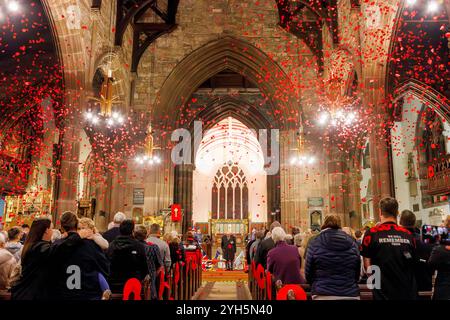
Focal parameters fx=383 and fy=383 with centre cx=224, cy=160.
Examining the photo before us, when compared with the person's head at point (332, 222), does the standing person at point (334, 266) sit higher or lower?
lower

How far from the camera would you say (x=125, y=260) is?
387 centimetres

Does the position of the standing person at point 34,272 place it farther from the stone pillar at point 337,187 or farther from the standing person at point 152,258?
the stone pillar at point 337,187

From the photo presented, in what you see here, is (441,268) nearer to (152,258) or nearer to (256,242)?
(152,258)

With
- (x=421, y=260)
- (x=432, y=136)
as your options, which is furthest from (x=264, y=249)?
(x=432, y=136)

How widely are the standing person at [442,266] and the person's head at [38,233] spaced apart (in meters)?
3.04

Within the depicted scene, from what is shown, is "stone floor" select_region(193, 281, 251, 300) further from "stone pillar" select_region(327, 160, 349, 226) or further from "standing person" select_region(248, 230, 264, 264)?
"stone pillar" select_region(327, 160, 349, 226)

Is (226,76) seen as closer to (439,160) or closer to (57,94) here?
(57,94)

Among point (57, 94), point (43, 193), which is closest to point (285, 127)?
point (57, 94)

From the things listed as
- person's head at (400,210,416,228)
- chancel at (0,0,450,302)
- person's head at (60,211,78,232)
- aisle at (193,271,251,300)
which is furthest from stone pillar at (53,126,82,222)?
person's head at (400,210,416,228)

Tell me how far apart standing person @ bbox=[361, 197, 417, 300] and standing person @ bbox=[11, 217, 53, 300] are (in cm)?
226

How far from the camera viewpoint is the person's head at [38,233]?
265cm

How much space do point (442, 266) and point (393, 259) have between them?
0.81 metres

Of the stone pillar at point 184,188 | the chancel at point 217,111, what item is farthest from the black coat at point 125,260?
the stone pillar at point 184,188
